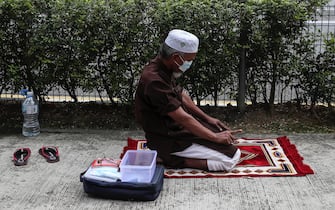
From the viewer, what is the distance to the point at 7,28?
5.88 metres

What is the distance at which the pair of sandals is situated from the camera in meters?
4.87

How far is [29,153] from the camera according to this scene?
5027 mm

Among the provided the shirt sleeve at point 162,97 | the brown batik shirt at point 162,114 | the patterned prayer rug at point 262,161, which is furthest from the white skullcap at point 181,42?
the patterned prayer rug at point 262,161

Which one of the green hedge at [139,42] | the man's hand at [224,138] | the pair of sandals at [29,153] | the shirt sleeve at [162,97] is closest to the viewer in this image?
the shirt sleeve at [162,97]

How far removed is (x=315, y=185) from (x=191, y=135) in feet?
3.77

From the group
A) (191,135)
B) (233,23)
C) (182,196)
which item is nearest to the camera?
(182,196)

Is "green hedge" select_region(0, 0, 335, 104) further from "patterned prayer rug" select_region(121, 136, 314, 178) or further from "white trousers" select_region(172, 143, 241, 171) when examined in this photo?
"white trousers" select_region(172, 143, 241, 171)

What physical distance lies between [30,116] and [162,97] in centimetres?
220

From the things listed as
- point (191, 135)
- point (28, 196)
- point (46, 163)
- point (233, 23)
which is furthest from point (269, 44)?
point (28, 196)

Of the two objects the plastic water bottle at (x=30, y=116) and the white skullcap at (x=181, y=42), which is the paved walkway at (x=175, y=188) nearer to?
the plastic water bottle at (x=30, y=116)

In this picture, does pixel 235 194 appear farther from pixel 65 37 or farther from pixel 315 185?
pixel 65 37

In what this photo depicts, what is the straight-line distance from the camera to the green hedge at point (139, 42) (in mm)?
5668

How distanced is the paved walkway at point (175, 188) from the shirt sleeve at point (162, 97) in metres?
0.64

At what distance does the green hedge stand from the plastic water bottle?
0.94 feet
